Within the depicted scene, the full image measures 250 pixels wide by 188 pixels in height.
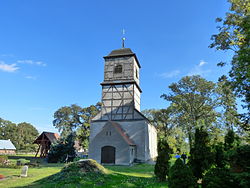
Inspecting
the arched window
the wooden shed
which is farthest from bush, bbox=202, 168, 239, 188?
the wooden shed

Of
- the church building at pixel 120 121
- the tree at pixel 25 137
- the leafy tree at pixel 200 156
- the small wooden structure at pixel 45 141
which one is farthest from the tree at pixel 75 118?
the leafy tree at pixel 200 156

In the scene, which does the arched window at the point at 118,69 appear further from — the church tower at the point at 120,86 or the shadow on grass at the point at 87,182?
the shadow on grass at the point at 87,182

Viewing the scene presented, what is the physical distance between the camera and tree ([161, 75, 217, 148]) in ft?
88.1

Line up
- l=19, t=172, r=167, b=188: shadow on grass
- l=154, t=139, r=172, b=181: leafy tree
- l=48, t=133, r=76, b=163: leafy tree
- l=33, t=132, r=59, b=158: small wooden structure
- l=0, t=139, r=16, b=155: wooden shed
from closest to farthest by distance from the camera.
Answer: l=19, t=172, r=167, b=188: shadow on grass
l=154, t=139, r=172, b=181: leafy tree
l=48, t=133, r=76, b=163: leafy tree
l=33, t=132, r=59, b=158: small wooden structure
l=0, t=139, r=16, b=155: wooden shed

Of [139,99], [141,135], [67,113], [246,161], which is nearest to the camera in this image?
[246,161]

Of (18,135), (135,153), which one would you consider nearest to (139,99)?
(135,153)

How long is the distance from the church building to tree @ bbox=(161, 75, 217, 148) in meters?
5.96

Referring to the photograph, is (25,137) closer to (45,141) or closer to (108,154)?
(45,141)

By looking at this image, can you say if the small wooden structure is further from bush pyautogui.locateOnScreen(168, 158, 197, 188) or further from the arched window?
bush pyautogui.locateOnScreen(168, 158, 197, 188)

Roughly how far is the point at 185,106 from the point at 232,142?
1761cm

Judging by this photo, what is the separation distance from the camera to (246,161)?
5605 millimetres

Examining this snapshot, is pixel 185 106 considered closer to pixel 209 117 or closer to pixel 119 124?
pixel 209 117

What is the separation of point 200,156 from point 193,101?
20.0 meters

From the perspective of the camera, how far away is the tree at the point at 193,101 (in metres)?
26.9
